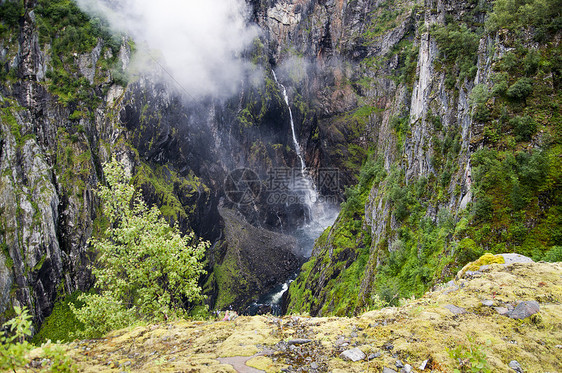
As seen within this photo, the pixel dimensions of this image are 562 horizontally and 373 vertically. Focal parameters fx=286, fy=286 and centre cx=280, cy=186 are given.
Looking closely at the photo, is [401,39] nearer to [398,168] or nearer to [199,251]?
[398,168]

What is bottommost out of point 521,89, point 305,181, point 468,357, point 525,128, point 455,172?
point 468,357

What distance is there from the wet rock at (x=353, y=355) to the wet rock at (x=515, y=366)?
2401mm

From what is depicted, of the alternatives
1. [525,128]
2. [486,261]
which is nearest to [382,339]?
[486,261]

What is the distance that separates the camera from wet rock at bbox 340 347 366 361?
5.55m

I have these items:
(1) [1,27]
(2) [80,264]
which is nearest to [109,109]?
(1) [1,27]

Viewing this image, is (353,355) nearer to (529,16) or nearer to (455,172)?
(455,172)

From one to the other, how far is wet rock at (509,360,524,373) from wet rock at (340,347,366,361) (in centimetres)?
240

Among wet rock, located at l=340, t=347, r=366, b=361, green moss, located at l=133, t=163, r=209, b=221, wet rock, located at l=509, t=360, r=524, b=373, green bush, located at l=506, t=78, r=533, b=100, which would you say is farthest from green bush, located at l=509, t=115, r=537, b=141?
green moss, located at l=133, t=163, r=209, b=221

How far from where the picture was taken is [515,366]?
479 centimetres

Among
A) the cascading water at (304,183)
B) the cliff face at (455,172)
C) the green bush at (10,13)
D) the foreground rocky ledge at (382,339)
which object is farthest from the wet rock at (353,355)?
the cascading water at (304,183)

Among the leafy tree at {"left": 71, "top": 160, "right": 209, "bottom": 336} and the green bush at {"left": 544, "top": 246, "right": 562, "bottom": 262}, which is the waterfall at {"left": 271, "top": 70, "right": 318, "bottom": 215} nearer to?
the green bush at {"left": 544, "top": 246, "right": 562, "bottom": 262}

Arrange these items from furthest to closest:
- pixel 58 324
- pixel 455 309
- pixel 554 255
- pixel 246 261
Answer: pixel 246 261 → pixel 58 324 → pixel 554 255 → pixel 455 309

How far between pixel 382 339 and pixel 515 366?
2.20 meters

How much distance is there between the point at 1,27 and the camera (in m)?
45.5
